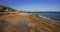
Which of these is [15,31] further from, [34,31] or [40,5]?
[40,5]

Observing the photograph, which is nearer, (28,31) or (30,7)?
(28,31)

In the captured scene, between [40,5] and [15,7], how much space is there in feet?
4.62

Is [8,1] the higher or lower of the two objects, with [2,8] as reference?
higher

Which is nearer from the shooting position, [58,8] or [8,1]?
[8,1]

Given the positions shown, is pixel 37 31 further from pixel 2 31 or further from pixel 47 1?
pixel 47 1

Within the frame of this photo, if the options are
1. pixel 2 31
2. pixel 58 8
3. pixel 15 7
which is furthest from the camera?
pixel 58 8

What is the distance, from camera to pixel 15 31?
206 inches

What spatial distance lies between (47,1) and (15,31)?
2479 millimetres

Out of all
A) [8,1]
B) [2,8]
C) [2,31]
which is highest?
[8,1]

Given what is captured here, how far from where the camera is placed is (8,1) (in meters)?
6.32

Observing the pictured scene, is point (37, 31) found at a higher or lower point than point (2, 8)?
lower

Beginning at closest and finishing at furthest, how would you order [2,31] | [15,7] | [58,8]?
[2,31] → [15,7] → [58,8]

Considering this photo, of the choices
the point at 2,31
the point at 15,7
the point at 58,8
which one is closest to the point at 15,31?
the point at 2,31

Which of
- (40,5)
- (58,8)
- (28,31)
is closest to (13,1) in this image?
(40,5)
